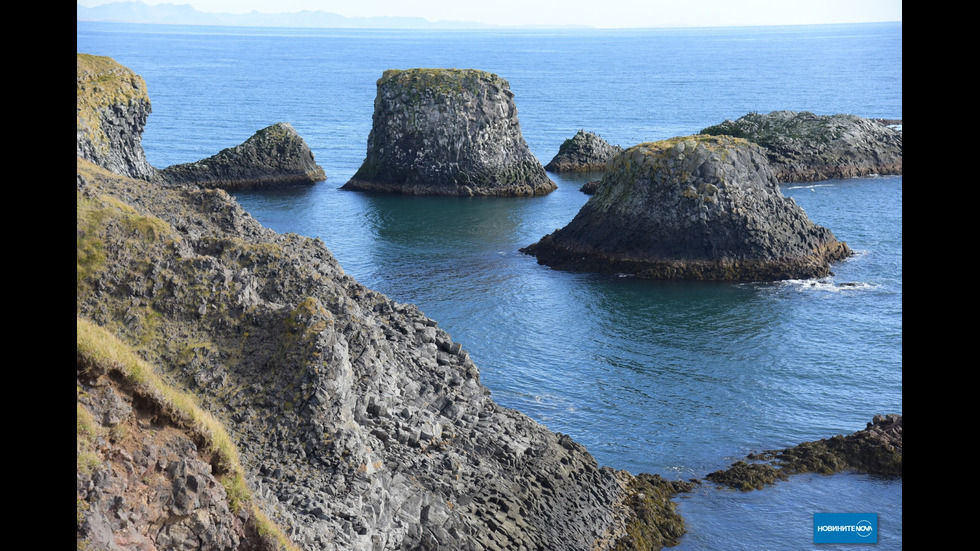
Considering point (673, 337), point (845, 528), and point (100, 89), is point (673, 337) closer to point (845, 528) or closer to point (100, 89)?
point (845, 528)

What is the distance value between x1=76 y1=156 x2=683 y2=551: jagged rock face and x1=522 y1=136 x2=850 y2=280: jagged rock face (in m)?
36.9

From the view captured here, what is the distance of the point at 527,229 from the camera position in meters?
85.6

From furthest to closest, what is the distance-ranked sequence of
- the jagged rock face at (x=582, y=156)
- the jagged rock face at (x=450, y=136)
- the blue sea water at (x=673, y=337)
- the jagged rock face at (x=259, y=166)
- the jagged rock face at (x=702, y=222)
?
1. the jagged rock face at (x=582, y=156)
2. the jagged rock face at (x=259, y=166)
3. the jagged rock face at (x=450, y=136)
4. the jagged rock face at (x=702, y=222)
5. the blue sea water at (x=673, y=337)

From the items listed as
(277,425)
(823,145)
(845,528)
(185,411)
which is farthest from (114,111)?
(823,145)

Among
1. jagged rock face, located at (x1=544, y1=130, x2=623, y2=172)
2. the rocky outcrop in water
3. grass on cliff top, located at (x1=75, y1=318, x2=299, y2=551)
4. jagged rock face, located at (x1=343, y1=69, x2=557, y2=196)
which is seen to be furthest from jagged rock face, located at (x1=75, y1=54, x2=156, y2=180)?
jagged rock face, located at (x1=544, y1=130, x2=623, y2=172)

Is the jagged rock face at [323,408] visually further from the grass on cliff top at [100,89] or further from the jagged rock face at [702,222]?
the jagged rock face at [702,222]

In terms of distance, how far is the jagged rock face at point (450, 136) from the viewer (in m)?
102

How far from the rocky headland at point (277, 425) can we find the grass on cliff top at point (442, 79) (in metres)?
69.2

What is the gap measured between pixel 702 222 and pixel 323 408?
45675 millimetres

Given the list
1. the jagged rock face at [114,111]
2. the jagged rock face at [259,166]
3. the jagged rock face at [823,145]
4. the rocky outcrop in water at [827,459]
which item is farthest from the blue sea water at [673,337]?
the jagged rock face at [114,111]

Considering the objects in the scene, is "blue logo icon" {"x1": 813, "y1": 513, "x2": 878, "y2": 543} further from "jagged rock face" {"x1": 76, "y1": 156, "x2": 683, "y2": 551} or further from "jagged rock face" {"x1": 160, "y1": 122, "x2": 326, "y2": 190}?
"jagged rock face" {"x1": 160, "y1": 122, "x2": 326, "y2": 190}

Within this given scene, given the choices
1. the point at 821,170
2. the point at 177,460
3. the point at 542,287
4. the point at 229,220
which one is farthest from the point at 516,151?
the point at 177,460

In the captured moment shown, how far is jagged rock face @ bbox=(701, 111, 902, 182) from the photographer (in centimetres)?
10975
